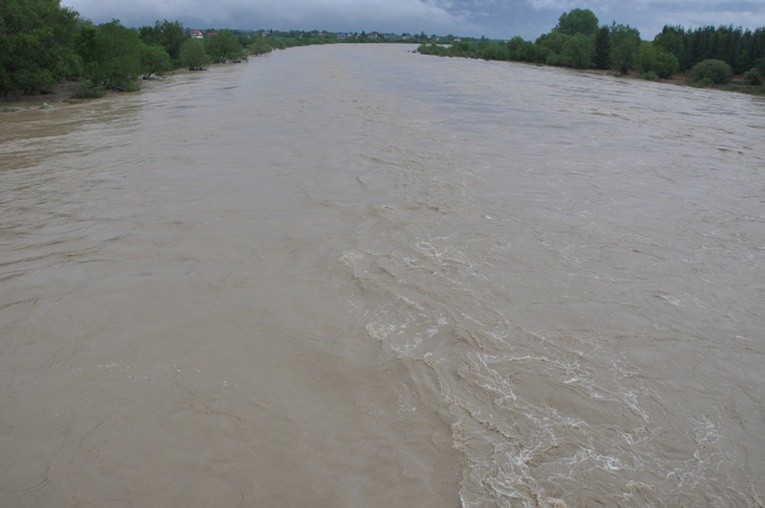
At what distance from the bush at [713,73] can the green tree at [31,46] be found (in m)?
49.9

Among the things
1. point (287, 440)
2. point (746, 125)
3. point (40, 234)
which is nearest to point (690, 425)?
point (287, 440)

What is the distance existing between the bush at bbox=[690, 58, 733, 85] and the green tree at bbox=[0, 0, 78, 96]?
49.9 m

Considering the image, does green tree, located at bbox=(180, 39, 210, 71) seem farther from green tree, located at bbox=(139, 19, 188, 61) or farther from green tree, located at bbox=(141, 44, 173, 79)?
green tree, located at bbox=(141, 44, 173, 79)

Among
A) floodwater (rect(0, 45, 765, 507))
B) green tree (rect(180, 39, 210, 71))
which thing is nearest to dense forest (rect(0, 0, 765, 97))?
green tree (rect(180, 39, 210, 71))

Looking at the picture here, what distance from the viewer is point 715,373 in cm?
534

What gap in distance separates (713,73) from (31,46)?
171 feet

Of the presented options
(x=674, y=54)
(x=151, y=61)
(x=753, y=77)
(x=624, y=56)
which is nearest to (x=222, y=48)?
(x=151, y=61)

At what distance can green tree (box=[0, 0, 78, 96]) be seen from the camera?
23.0 meters

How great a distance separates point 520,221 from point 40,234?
8542 mm

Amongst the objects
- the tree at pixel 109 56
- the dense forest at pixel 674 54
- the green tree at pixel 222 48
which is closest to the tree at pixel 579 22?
the dense forest at pixel 674 54

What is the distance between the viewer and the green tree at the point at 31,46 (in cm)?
2302

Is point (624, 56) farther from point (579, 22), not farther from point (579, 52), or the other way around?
point (579, 22)

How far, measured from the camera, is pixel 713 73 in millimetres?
45781

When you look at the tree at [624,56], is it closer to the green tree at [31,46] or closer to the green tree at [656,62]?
the green tree at [656,62]
